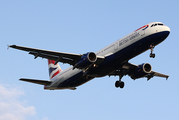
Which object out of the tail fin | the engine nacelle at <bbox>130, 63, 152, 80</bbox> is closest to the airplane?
the engine nacelle at <bbox>130, 63, 152, 80</bbox>

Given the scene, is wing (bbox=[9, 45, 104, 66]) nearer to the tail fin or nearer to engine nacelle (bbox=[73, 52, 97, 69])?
engine nacelle (bbox=[73, 52, 97, 69])

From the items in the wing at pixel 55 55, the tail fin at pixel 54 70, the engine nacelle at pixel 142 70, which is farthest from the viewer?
the tail fin at pixel 54 70

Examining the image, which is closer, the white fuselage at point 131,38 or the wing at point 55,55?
the white fuselage at point 131,38

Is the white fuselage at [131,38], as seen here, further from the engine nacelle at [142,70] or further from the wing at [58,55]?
the engine nacelle at [142,70]

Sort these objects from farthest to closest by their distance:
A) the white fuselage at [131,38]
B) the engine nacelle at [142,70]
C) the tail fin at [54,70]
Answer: the tail fin at [54,70], the engine nacelle at [142,70], the white fuselage at [131,38]

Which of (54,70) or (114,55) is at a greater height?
(54,70)

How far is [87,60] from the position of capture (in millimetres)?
35844

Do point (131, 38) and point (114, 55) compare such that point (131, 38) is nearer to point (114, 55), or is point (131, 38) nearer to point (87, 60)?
point (114, 55)

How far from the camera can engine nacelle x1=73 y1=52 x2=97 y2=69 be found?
35.9 meters

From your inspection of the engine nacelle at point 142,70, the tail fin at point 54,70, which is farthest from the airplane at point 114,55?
the tail fin at point 54,70

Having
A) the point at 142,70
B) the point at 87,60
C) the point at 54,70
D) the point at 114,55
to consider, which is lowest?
the point at 87,60

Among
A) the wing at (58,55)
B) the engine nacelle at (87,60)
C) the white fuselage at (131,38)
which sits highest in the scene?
the white fuselage at (131,38)

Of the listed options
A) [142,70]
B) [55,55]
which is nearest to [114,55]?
[142,70]

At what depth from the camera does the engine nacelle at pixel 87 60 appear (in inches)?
1413
